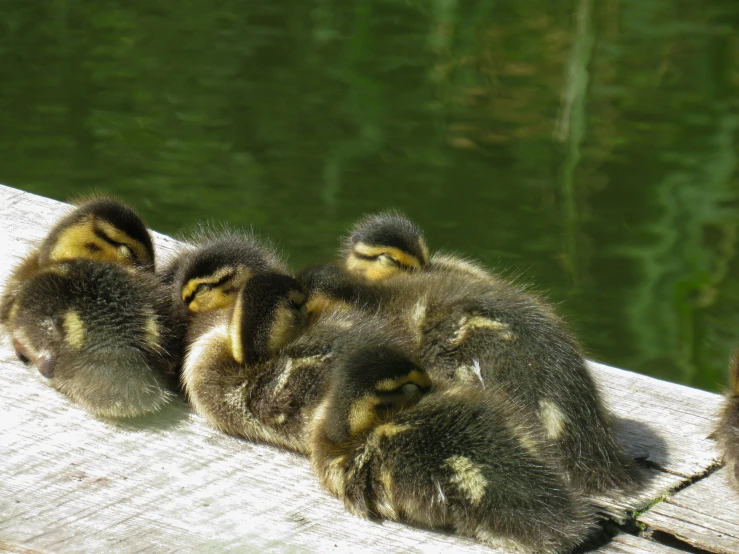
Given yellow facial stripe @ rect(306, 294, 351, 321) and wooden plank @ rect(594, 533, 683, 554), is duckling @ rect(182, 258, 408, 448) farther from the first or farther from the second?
wooden plank @ rect(594, 533, 683, 554)

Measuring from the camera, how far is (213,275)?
3.33 m

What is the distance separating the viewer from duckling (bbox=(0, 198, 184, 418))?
2992mm

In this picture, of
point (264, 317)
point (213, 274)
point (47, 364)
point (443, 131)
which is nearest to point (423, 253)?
point (213, 274)

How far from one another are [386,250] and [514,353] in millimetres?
922

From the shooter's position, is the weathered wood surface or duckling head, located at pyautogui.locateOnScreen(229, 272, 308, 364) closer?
the weathered wood surface

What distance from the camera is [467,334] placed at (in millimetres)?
2961

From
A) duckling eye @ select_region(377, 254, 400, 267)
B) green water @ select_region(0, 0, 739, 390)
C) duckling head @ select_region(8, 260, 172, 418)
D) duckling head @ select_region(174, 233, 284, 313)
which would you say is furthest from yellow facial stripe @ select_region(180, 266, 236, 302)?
green water @ select_region(0, 0, 739, 390)

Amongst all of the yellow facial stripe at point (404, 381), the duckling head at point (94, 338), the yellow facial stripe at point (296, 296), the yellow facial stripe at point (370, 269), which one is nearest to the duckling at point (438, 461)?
the yellow facial stripe at point (404, 381)

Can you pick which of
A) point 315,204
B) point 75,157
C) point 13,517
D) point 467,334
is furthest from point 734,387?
point 75,157

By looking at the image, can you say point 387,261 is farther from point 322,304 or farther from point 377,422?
point 377,422

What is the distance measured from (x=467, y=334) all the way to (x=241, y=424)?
613 mm

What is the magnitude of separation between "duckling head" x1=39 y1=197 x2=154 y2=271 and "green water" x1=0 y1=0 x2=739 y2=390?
149 inches

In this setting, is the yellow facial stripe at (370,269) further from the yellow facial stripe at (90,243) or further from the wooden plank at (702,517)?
the wooden plank at (702,517)

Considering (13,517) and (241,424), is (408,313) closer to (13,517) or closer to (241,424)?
(241,424)
